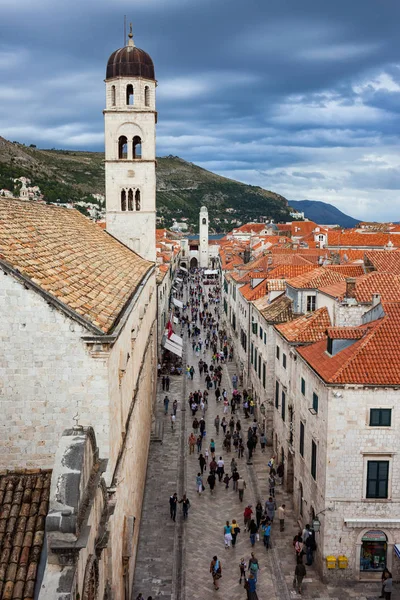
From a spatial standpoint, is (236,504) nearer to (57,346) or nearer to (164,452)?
(164,452)

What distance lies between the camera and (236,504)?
24.5 meters

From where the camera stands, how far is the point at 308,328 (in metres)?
26.5

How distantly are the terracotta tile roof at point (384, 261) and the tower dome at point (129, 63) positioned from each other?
58.1 feet

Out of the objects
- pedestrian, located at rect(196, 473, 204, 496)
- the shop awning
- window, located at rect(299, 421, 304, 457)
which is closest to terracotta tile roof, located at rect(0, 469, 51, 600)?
window, located at rect(299, 421, 304, 457)

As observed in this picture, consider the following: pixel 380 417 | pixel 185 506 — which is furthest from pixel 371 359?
pixel 185 506

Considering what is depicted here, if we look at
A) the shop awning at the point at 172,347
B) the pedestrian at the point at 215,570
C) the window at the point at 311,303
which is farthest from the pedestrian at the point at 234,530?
the shop awning at the point at 172,347

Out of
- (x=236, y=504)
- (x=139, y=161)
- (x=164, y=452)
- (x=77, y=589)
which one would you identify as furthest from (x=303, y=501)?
(x=139, y=161)

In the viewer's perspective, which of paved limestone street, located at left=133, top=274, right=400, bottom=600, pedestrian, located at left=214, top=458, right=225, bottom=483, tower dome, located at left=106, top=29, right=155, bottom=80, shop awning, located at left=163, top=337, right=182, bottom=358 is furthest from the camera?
shop awning, located at left=163, top=337, right=182, bottom=358

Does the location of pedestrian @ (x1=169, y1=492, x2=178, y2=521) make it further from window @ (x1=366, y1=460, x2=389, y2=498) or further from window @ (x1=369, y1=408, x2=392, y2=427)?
window @ (x1=369, y1=408, x2=392, y2=427)

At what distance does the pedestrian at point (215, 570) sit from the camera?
18531 millimetres

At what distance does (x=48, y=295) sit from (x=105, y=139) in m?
26.2

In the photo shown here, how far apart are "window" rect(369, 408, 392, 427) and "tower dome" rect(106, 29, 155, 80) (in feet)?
82.3

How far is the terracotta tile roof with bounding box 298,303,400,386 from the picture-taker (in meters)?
18.7

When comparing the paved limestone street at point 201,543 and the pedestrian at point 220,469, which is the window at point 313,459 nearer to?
the paved limestone street at point 201,543
